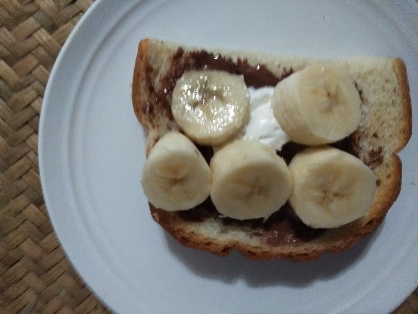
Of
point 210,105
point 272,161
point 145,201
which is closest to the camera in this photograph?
point 272,161

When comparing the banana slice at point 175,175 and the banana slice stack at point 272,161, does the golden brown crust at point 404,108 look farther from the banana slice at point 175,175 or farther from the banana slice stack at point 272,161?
the banana slice at point 175,175

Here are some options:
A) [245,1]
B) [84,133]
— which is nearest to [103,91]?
[84,133]

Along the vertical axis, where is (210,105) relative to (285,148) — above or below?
above

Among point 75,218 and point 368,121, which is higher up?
point 75,218

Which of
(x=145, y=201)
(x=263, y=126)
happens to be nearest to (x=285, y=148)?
(x=263, y=126)

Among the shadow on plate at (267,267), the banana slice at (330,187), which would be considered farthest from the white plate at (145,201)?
the banana slice at (330,187)

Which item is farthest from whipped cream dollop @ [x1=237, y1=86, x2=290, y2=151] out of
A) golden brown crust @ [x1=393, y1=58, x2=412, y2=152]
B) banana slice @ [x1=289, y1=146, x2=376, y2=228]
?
golden brown crust @ [x1=393, y1=58, x2=412, y2=152]

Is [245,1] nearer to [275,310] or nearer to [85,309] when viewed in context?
[275,310]

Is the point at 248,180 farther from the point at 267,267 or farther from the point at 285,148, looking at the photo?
the point at 267,267
